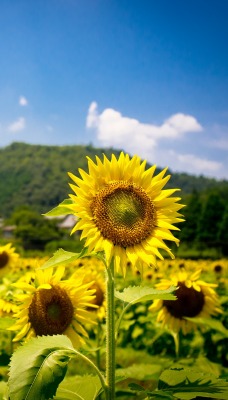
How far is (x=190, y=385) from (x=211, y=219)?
6679cm

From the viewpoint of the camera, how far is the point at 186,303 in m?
4.24

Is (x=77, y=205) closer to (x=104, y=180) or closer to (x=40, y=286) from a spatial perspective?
(x=104, y=180)

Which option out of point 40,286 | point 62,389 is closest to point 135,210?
point 40,286

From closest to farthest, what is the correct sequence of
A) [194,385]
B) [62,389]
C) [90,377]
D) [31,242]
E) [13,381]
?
Answer: [13,381] < [194,385] < [62,389] < [90,377] < [31,242]

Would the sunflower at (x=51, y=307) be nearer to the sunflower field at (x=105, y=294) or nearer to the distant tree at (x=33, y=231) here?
the sunflower field at (x=105, y=294)

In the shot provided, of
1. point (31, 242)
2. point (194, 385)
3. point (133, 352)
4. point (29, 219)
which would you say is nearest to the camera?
point (194, 385)

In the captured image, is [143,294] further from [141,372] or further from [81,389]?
[141,372]

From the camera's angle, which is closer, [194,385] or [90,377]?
[194,385]

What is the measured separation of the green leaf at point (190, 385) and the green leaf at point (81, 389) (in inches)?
14.3

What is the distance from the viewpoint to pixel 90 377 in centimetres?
254

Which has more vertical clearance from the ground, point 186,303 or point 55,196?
point 186,303

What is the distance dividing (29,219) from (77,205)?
83525mm

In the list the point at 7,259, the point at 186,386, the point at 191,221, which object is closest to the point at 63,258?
the point at 186,386

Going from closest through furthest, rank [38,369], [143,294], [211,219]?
[38,369] → [143,294] → [211,219]
